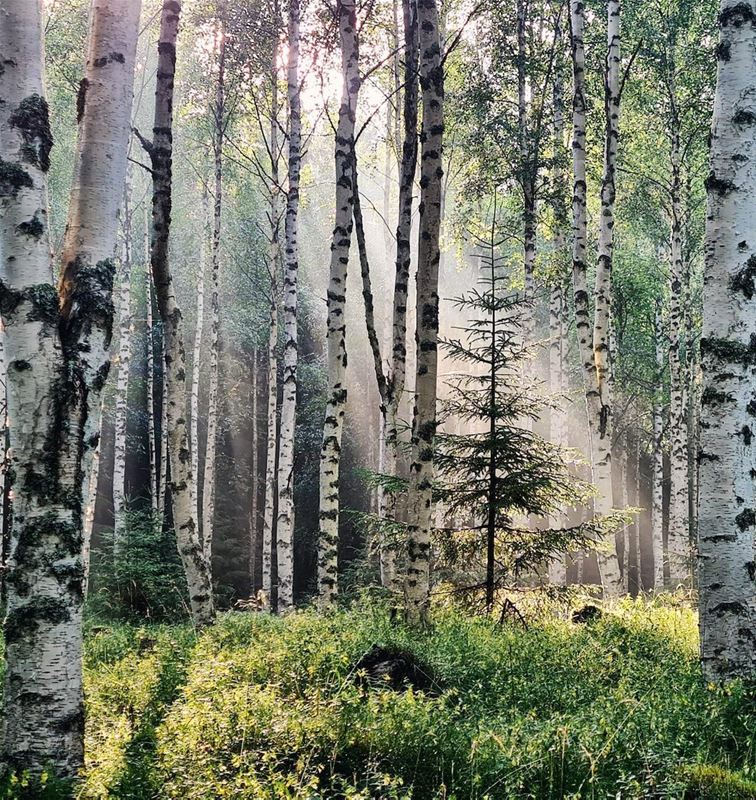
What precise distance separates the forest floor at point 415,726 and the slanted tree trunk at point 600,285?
5695 millimetres

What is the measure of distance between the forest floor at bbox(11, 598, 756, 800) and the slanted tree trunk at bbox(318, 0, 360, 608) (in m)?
4.20

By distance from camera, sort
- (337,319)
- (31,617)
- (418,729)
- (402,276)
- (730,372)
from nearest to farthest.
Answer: (31,617), (418,729), (730,372), (337,319), (402,276)

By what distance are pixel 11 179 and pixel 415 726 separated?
4053 millimetres

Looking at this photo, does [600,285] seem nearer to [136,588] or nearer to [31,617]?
[31,617]

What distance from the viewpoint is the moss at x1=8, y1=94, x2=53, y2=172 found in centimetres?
425

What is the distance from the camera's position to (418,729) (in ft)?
13.6

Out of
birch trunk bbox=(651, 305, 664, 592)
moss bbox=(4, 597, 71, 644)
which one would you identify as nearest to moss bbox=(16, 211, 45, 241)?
moss bbox=(4, 597, 71, 644)

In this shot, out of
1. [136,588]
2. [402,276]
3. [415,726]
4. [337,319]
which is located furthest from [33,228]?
[136,588]

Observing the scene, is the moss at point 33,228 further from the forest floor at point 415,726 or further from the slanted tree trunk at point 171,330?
the slanted tree trunk at point 171,330

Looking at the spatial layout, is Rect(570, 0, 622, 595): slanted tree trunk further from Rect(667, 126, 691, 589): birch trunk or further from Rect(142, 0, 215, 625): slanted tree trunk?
Rect(142, 0, 215, 625): slanted tree trunk

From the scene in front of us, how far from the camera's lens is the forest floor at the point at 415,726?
359 centimetres

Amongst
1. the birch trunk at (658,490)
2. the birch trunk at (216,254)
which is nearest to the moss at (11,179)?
the birch trunk at (216,254)

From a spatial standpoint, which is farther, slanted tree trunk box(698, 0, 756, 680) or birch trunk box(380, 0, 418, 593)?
birch trunk box(380, 0, 418, 593)

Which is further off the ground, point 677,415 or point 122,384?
point 122,384
